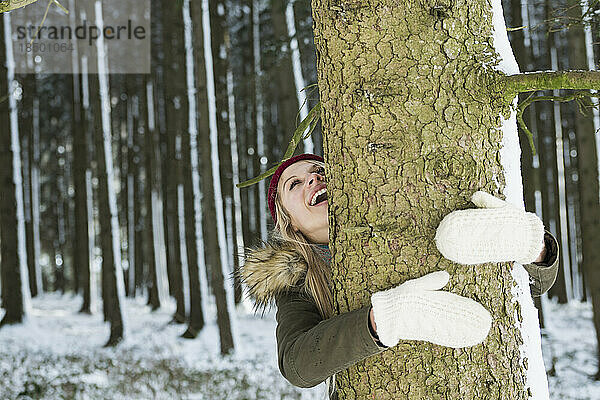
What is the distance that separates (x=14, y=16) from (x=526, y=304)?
14871 mm

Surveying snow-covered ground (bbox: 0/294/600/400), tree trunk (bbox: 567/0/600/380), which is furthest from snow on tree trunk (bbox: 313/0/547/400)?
tree trunk (bbox: 567/0/600/380)

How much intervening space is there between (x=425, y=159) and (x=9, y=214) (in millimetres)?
11739

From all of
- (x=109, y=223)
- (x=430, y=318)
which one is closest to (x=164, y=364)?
(x=109, y=223)

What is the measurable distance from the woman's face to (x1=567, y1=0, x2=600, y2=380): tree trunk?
5.56 m


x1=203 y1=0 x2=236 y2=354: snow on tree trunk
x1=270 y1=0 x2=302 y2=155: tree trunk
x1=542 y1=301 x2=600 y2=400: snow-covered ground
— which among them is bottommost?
x1=542 y1=301 x2=600 y2=400: snow-covered ground

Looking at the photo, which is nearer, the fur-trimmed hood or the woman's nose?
the fur-trimmed hood

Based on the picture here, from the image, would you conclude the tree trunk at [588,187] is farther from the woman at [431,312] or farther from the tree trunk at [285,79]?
the woman at [431,312]

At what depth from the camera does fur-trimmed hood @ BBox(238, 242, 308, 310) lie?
6.91 feet

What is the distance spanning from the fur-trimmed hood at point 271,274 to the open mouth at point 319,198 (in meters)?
0.20

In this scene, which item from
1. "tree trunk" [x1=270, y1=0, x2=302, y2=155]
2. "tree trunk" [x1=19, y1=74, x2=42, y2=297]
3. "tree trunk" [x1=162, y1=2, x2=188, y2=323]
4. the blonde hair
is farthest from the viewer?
"tree trunk" [x1=19, y1=74, x2=42, y2=297]

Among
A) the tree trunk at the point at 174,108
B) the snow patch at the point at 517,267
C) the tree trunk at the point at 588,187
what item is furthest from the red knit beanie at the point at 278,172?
the tree trunk at the point at 174,108

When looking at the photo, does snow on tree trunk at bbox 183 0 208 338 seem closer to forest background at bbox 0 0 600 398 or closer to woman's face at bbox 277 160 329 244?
forest background at bbox 0 0 600 398

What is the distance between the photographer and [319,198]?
2260 mm

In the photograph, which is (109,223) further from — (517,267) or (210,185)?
(517,267)
